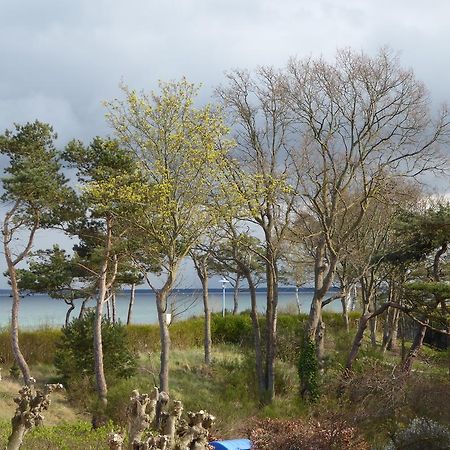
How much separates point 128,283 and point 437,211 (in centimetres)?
1091

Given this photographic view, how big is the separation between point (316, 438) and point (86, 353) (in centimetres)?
1068

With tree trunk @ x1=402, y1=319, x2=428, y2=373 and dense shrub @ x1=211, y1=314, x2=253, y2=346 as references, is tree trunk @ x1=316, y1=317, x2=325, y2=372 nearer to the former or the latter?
tree trunk @ x1=402, y1=319, x2=428, y2=373

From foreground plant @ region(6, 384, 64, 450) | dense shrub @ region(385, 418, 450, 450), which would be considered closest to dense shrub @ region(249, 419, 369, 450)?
dense shrub @ region(385, 418, 450, 450)

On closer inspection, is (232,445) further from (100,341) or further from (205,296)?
(205,296)

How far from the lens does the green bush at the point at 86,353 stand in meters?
21.7

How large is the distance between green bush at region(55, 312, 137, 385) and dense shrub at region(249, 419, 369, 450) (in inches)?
345

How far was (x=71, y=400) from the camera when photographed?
21.6 metres

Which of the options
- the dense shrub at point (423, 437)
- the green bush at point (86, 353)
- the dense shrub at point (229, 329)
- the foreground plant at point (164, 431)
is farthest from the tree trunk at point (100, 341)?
the foreground plant at point (164, 431)

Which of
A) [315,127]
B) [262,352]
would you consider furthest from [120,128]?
[262,352]

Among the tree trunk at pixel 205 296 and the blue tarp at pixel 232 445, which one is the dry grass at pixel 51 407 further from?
the blue tarp at pixel 232 445

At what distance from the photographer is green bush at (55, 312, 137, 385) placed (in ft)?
71.3

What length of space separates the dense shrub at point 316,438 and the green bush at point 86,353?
877 cm

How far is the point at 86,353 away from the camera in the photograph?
21984mm

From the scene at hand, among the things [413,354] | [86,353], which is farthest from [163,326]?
[413,354]
